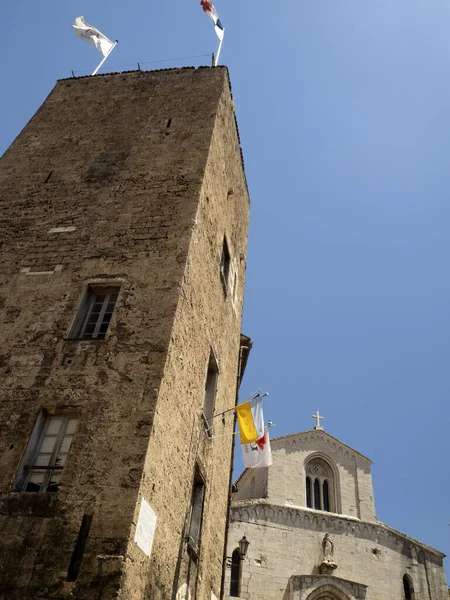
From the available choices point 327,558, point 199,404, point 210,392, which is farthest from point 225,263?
point 327,558

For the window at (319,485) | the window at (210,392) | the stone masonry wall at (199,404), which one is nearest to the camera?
the stone masonry wall at (199,404)

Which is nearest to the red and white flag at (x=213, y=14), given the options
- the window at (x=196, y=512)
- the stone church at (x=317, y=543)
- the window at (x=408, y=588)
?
the window at (x=196, y=512)

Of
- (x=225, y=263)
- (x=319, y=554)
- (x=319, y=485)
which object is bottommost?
(x=319, y=554)

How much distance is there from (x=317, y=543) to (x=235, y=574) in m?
4.35

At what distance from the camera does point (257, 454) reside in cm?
1095

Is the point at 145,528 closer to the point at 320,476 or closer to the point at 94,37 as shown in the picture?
the point at 94,37

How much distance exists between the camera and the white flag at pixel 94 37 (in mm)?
15148

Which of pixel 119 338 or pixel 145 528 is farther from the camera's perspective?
pixel 119 338

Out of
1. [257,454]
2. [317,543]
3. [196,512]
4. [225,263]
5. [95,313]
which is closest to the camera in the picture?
[95,313]

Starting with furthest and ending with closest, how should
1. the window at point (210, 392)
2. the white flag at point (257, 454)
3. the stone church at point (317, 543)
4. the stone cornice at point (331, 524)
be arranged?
the stone cornice at point (331, 524)
the stone church at point (317, 543)
the white flag at point (257, 454)
the window at point (210, 392)

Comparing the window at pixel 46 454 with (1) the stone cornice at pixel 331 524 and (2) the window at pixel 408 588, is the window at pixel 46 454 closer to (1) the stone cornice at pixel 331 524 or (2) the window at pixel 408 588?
(1) the stone cornice at pixel 331 524

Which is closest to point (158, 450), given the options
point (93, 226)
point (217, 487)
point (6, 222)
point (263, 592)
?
point (217, 487)

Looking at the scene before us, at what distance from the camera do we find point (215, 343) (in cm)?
1105

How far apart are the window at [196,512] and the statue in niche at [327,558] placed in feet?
51.0
